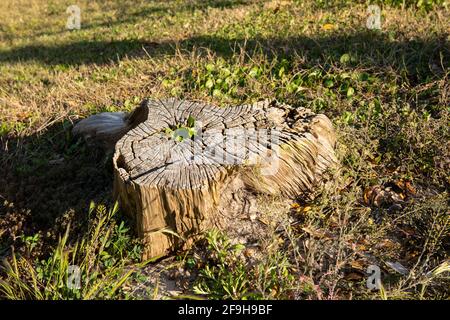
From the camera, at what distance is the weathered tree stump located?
3.26 metres

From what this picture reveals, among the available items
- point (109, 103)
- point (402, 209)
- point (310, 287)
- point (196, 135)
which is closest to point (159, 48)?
point (109, 103)

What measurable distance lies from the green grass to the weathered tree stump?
0.20 meters

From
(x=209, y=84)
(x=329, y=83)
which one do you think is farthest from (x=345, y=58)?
(x=209, y=84)

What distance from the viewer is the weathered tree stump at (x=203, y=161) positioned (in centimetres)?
326

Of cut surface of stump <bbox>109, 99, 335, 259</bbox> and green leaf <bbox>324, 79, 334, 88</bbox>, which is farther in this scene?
green leaf <bbox>324, 79, 334, 88</bbox>

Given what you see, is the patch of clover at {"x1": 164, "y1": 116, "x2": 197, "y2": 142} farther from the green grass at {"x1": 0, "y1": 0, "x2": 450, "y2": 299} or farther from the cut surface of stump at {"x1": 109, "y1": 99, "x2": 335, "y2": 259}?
the green grass at {"x1": 0, "y1": 0, "x2": 450, "y2": 299}

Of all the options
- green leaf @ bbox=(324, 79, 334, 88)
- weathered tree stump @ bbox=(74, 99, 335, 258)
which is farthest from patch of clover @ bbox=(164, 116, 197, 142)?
green leaf @ bbox=(324, 79, 334, 88)

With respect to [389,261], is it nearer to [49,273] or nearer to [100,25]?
[49,273]

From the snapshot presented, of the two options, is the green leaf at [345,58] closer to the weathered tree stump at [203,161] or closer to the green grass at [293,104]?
the green grass at [293,104]

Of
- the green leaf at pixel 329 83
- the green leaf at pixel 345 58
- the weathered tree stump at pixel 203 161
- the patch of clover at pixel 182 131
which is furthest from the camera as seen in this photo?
the green leaf at pixel 345 58

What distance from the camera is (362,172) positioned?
3910mm

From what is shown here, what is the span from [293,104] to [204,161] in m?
2.03

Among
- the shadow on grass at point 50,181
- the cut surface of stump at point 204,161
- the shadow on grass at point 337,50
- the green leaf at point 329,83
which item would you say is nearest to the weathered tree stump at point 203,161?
the cut surface of stump at point 204,161

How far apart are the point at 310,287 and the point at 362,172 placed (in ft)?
4.34
